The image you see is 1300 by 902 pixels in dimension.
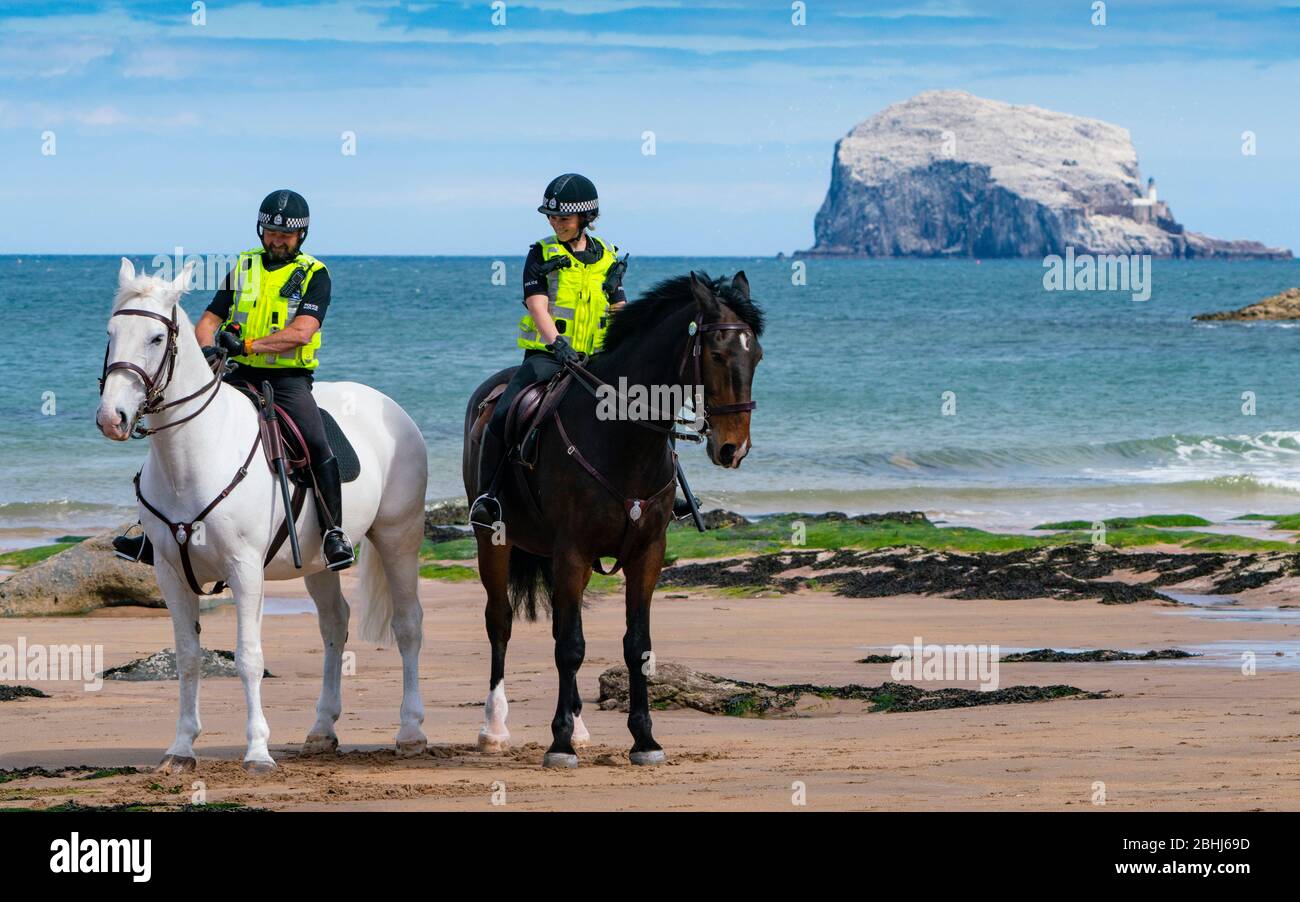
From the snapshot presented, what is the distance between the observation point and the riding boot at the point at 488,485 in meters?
10.5

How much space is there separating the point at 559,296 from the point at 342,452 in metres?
1.72

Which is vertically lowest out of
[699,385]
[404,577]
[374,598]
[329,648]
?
[329,648]

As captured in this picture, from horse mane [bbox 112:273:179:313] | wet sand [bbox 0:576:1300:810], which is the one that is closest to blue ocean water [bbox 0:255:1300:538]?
wet sand [bbox 0:576:1300:810]

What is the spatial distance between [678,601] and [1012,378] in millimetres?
36500

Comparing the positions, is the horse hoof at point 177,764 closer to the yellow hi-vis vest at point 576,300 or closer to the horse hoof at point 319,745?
the horse hoof at point 319,745

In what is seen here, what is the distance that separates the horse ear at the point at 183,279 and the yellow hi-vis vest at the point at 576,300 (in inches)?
93.7

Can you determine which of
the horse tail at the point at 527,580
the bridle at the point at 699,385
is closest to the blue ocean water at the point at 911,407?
the horse tail at the point at 527,580

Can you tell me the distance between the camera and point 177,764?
9328mm

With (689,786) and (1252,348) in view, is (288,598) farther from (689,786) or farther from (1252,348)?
(1252,348)

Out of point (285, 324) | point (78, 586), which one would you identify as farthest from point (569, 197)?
point (78, 586)

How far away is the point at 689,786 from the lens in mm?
8789

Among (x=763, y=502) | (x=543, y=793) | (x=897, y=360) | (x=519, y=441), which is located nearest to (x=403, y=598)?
(x=519, y=441)

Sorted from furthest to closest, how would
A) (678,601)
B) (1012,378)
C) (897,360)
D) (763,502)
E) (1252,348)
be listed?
1. (1252,348)
2. (897,360)
3. (1012,378)
4. (763,502)
5. (678,601)

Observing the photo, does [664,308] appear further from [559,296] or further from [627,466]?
[559,296]
